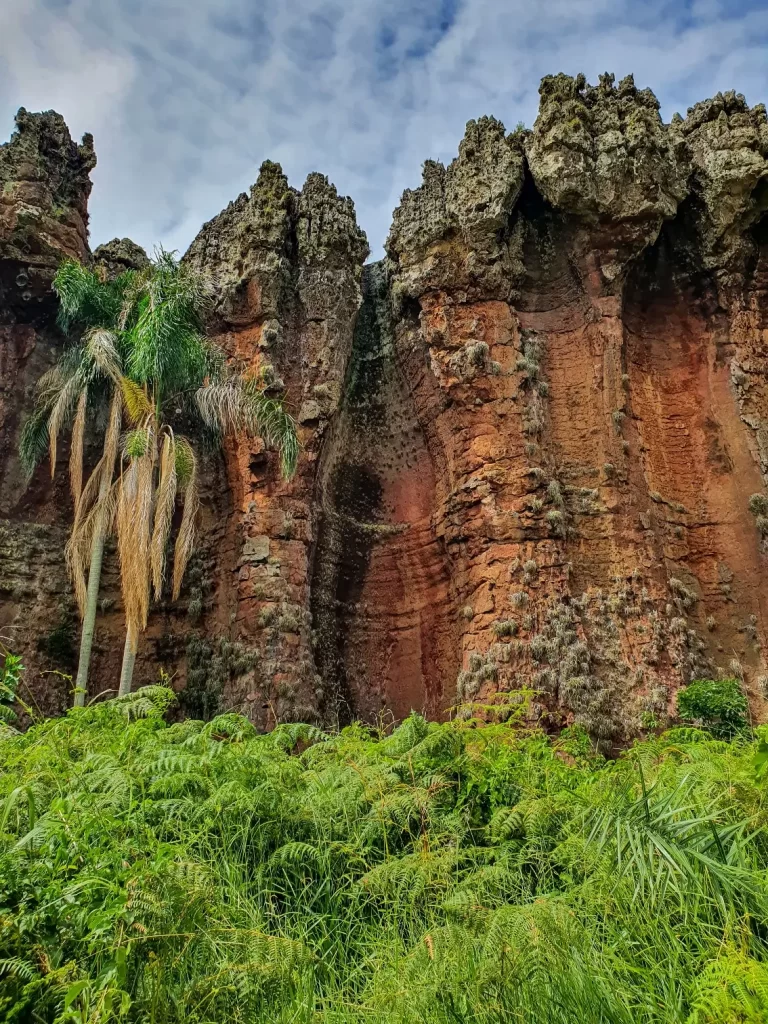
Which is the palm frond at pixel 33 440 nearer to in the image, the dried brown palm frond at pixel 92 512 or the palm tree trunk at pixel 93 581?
the dried brown palm frond at pixel 92 512

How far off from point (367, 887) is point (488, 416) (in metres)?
12.3

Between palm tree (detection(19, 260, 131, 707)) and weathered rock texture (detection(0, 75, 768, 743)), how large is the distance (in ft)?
4.89

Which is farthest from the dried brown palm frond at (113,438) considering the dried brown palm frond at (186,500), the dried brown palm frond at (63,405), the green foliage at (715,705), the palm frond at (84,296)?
the green foliage at (715,705)

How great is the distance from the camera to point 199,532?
1747 cm

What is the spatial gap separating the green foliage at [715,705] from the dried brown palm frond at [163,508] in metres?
9.15

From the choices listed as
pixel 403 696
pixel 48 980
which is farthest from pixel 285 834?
pixel 403 696

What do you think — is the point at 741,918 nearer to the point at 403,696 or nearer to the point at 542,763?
the point at 542,763

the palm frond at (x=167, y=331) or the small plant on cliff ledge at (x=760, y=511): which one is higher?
the palm frond at (x=167, y=331)

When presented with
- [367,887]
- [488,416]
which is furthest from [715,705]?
[367,887]

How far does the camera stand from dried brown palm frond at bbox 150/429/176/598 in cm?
1405

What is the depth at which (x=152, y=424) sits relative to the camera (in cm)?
1521

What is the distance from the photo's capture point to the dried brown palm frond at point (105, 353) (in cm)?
1547

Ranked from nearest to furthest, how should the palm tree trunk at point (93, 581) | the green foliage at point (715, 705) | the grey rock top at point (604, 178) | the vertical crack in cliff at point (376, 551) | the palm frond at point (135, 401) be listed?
the green foliage at point (715, 705) → the palm tree trunk at point (93, 581) → the palm frond at point (135, 401) → the vertical crack in cliff at point (376, 551) → the grey rock top at point (604, 178)

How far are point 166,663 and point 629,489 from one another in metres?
9.90
